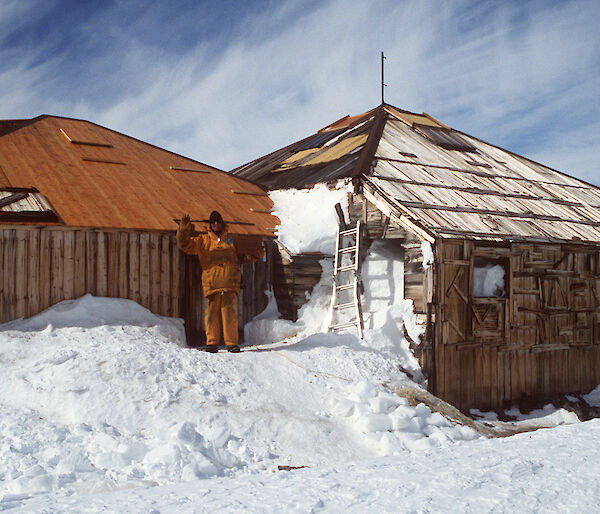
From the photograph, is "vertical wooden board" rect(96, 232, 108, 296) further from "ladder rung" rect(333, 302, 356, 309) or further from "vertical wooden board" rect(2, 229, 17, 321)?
"ladder rung" rect(333, 302, 356, 309)

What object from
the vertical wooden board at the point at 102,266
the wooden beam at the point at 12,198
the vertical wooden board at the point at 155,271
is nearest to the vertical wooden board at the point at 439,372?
the vertical wooden board at the point at 155,271

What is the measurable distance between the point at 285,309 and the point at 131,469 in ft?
22.2

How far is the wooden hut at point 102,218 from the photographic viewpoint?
9.10 m

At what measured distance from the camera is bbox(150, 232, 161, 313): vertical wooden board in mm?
10062

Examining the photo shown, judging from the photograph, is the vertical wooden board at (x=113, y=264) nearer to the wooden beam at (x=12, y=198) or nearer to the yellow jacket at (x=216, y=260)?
the yellow jacket at (x=216, y=260)

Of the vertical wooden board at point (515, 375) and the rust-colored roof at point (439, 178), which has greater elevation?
the rust-colored roof at point (439, 178)

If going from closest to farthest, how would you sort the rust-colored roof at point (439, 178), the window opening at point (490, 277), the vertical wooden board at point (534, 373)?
the window opening at point (490, 277) < the rust-colored roof at point (439, 178) < the vertical wooden board at point (534, 373)

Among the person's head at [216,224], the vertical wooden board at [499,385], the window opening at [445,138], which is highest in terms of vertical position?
the window opening at [445,138]

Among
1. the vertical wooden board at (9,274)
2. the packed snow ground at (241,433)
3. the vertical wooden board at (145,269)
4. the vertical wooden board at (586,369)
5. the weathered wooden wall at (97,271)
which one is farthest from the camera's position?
the vertical wooden board at (586,369)

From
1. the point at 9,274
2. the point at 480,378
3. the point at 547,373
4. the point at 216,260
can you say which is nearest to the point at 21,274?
the point at 9,274

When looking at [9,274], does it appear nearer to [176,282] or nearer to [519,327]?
[176,282]

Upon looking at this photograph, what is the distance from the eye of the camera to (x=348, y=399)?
7891 mm

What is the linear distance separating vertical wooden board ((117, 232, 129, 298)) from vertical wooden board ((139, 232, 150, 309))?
237mm

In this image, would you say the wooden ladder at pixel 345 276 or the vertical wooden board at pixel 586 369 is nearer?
the wooden ladder at pixel 345 276
